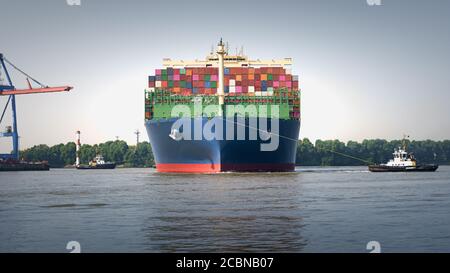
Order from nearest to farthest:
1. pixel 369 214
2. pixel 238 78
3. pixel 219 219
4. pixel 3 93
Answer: pixel 219 219
pixel 369 214
pixel 238 78
pixel 3 93

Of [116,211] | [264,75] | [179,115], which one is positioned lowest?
[116,211]

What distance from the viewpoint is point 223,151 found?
6912cm

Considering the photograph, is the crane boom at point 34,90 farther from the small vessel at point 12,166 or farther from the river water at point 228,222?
the river water at point 228,222

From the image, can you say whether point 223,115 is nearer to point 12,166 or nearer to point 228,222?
point 228,222

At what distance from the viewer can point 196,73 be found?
81.4m

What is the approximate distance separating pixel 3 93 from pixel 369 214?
98.1 m

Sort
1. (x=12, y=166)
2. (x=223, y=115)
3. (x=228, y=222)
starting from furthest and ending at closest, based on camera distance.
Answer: (x=12, y=166), (x=223, y=115), (x=228, y=222)

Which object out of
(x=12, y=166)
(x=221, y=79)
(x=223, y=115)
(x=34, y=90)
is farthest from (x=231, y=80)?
(x=12, y=166)

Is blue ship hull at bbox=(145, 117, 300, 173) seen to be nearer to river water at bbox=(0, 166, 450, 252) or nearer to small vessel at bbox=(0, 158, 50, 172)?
river water at bbox=(0, 166, 450, 252)

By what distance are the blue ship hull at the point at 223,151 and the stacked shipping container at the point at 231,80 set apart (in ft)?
18.4

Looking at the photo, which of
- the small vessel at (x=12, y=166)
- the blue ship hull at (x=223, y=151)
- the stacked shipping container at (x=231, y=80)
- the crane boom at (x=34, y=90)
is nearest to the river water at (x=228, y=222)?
the blue ship hull at (x=223, y=151)

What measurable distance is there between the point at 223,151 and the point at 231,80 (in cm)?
1407
